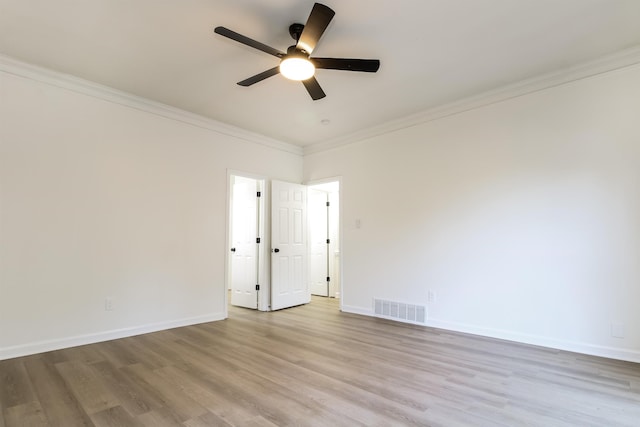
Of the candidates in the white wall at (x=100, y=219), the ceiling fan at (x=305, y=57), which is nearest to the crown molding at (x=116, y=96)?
the white wall at (x=100, y=219)

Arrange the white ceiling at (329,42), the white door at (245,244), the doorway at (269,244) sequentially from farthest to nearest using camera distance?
1. the white door at (245,244)
2. the doorway at (269,244)
3. the white ceiling at (329,42)

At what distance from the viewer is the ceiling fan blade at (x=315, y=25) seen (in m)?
2.10

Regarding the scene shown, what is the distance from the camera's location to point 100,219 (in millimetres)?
3619

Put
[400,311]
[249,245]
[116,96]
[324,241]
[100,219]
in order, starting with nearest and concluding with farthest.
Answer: [100,219] → [116,96] → [400,311] → [249,245] → [324,241]

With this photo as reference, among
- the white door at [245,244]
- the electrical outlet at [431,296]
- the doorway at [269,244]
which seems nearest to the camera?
the electrical outlet at [431,296]

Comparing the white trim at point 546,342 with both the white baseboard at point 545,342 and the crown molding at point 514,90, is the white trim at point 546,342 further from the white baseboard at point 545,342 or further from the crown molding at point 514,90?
the crown molding at point 514,90

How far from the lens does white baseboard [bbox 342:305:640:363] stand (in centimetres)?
296

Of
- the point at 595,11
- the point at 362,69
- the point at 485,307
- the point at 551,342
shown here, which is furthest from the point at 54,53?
the point at 551,342

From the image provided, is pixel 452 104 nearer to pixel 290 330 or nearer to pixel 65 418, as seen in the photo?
pixel 290 330

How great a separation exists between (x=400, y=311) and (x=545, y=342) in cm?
167

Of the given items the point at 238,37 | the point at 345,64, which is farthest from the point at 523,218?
the point at 238,37

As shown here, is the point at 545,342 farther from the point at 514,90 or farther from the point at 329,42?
the point at 329,42

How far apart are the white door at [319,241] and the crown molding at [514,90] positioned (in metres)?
1.71

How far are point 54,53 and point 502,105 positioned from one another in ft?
15.5
